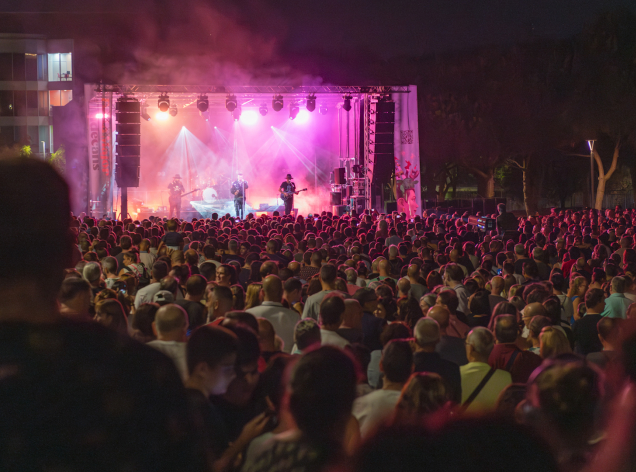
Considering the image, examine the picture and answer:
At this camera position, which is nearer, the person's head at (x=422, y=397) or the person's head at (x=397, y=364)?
the person's head at (x=422, y=397)

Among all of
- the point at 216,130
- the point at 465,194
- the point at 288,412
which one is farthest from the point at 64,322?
the point at 465,194

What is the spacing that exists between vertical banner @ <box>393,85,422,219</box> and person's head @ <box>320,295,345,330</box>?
61.6 ft

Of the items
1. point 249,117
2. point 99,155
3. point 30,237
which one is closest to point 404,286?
point 30,237

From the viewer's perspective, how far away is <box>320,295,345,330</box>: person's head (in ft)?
15.3

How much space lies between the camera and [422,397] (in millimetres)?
2594

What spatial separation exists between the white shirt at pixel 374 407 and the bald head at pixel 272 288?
2256 millimetres

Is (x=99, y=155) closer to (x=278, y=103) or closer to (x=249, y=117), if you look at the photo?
(x=278, y=103)

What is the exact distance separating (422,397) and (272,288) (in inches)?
115

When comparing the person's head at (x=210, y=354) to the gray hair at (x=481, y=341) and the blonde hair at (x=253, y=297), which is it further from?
the blonde hair at (x=253, y=297)

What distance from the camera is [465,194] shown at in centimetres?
6153

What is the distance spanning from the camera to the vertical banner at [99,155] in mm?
22797

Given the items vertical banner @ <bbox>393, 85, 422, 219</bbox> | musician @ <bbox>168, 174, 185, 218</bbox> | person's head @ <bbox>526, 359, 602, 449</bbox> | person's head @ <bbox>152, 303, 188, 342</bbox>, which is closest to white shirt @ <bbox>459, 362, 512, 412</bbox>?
person's head @ <bbox>526, 359, 602, 449</bbox>

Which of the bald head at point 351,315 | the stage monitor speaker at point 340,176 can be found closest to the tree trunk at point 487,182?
the stage monitor speaker at point 340,176

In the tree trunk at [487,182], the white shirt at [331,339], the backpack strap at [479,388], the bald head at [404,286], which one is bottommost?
the backpack strap at [479,388]
